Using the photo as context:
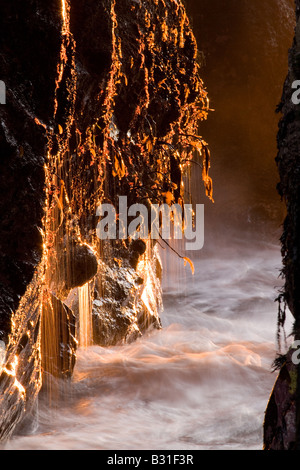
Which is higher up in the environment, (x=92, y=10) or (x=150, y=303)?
(x=92, y=10)

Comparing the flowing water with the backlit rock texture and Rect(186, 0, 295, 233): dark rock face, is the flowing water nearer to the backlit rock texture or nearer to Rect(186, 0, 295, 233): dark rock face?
the backlit rock texture

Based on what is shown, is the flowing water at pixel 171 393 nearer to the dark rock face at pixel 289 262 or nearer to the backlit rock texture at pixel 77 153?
the dark rock face at pixel 289 262

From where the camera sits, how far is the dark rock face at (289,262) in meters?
1.68

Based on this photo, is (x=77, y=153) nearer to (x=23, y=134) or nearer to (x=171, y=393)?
(x=23, y=134)

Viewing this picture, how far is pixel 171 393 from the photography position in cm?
540

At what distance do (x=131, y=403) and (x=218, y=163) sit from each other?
40.4ft

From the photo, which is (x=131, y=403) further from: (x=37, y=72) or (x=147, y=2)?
(x=147, y=2)

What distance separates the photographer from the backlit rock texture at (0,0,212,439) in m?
2.67

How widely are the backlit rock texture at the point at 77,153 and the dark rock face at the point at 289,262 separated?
4.93 ft

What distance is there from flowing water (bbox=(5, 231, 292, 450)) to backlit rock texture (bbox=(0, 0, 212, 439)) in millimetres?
513

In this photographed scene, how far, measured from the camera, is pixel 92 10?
377 cm

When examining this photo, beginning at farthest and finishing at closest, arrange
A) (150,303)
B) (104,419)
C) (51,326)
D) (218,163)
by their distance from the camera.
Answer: (218,163) < (150,303) < (51,326) < (104,419)
